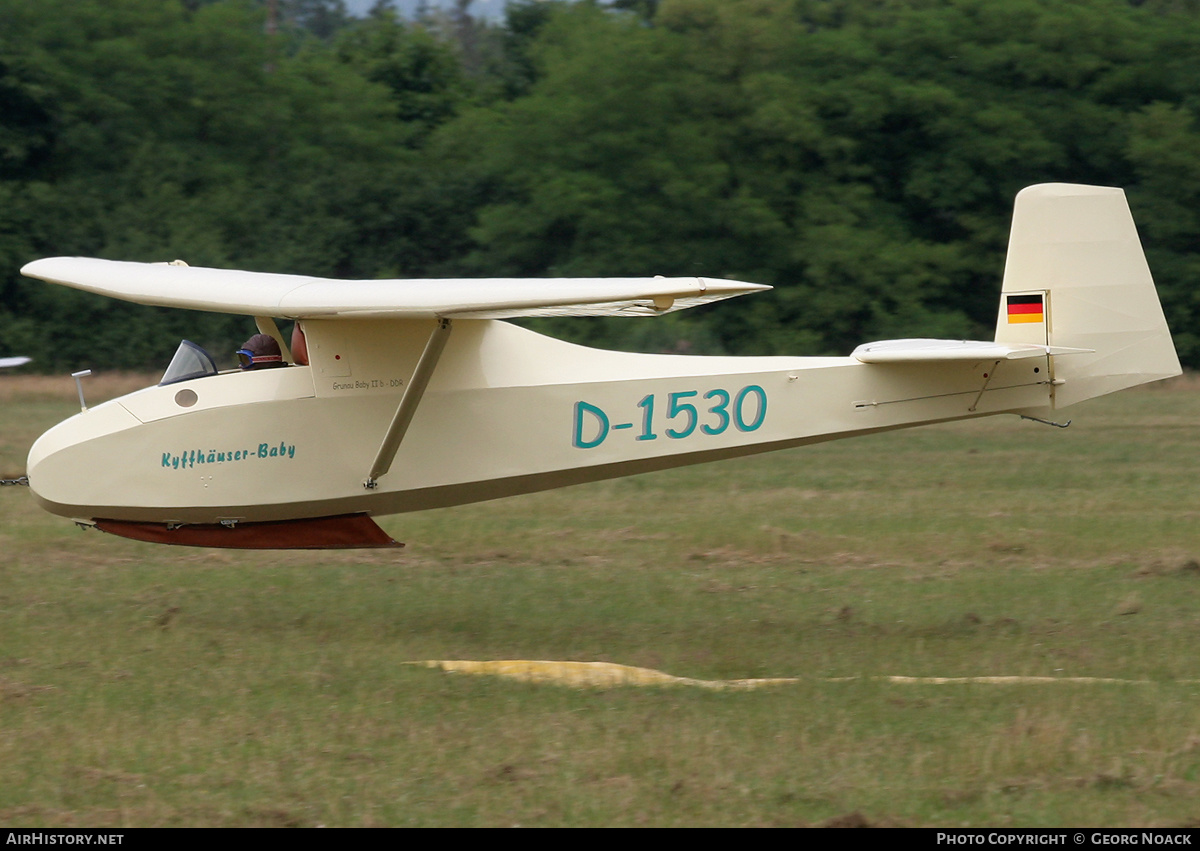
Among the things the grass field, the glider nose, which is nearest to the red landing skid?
the glider nose

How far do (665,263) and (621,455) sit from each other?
3293 cm

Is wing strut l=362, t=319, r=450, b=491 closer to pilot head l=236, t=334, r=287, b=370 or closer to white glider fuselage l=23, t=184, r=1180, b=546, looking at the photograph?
white glider fuselage l=23, t=184, r=1180, b=546

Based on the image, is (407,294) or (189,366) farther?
(189,366)

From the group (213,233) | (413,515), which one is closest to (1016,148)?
(213,233)

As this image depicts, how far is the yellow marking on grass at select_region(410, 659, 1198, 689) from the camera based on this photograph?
29.6 feet

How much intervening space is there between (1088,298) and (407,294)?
17.4 ft

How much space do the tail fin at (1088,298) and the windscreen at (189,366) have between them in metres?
6.33

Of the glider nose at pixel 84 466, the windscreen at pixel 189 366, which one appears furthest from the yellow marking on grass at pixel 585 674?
the windscreen at pixel 189 366

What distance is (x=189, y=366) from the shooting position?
35.2ft

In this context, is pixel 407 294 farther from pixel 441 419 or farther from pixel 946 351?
pixel 946 351

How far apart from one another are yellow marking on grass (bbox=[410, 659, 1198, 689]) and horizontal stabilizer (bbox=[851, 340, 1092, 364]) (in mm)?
2384

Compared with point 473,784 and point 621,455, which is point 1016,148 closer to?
point 621,455

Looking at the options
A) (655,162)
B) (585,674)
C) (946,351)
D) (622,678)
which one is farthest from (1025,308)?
(655,162)
